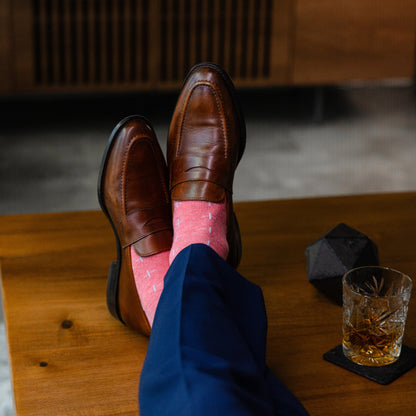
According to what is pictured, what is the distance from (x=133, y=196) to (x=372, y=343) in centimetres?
38

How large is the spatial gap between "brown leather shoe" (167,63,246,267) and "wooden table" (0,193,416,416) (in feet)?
0.41

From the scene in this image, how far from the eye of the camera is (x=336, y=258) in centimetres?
80

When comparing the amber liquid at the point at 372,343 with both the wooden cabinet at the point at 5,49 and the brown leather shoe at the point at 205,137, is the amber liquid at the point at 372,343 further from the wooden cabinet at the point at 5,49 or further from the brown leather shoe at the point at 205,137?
the wooden cabinet at the point at 5,49

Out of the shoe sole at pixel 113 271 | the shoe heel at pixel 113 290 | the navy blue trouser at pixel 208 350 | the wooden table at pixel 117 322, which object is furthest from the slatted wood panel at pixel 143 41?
the navy blue trouser at pixel 208 350

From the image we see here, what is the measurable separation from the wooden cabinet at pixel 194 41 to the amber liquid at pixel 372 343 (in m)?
2.09

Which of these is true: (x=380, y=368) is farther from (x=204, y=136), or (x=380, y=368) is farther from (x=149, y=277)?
(x=204, y=136)

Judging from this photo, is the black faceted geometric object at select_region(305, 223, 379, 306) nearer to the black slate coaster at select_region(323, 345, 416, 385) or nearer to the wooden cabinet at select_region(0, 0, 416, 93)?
the black slate coaster at select_region(323, 345, 416, 385)

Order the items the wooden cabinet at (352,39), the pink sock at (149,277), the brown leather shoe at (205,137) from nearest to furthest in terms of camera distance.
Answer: the pink sock at (149,277) < the brown leather shoe at (205,137) < the wooden cabinet at (352,39)

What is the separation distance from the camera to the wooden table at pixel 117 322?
0.65 metres

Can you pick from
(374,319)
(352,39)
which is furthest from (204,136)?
(352,39)

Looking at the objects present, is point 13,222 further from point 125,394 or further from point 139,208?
point 125,394

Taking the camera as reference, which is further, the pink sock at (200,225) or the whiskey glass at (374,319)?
the pink sock at (200,225)

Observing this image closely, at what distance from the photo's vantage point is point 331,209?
108 cm

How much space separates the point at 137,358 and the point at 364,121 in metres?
2.30
